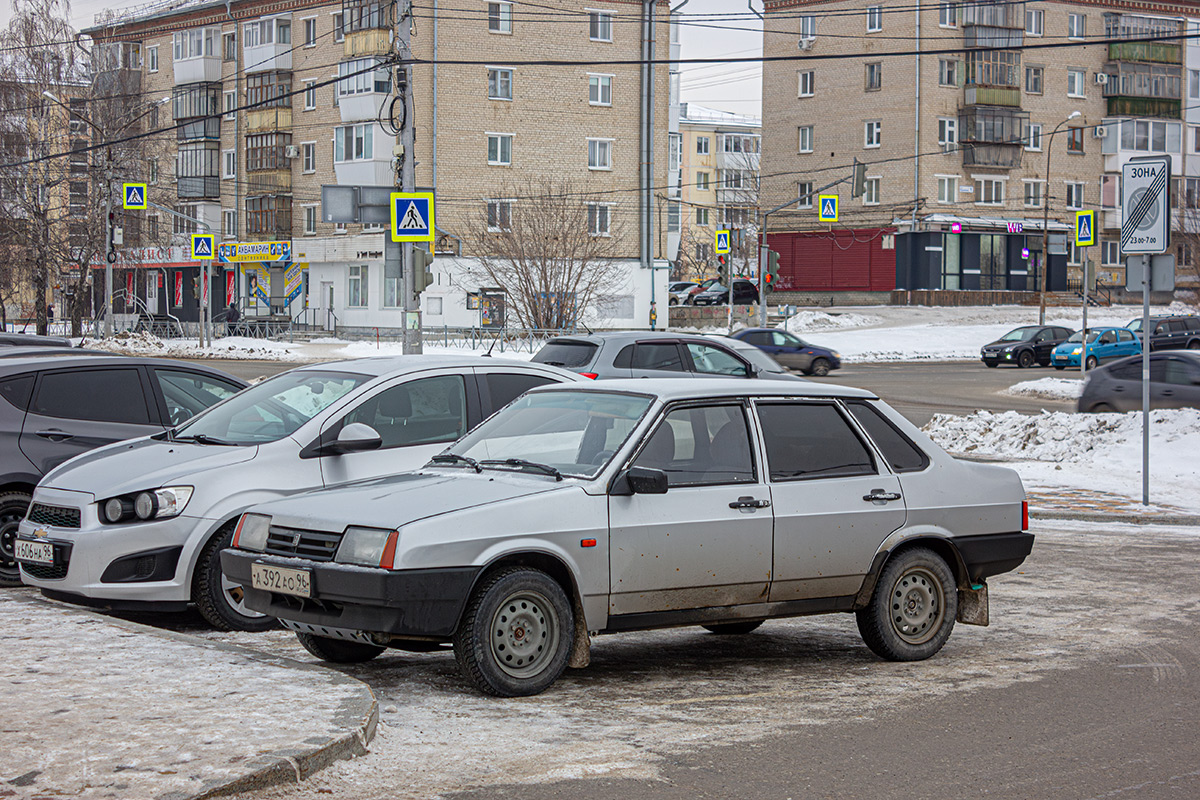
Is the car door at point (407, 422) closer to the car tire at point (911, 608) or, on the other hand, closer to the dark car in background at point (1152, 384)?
the car tire at point (911, 608)

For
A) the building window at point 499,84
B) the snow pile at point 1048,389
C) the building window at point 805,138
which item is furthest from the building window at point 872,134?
the snow pile at point 1048,389

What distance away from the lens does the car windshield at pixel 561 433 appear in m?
7.01

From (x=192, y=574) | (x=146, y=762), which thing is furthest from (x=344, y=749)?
(x=192, y=574)

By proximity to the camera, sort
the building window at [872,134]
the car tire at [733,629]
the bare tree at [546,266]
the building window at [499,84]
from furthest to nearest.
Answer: the building window at [872,134], the building window at [499,84], the bare tree at [546,266], the car tire at [733,629]

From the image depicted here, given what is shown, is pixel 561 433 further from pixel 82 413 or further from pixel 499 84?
pixel 499 84

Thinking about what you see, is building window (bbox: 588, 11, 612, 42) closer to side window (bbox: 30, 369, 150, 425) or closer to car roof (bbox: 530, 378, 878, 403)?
side window (bbox: 30, 369, 150, 425)

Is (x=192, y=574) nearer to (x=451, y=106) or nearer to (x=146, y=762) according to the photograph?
(x=146, y=762)

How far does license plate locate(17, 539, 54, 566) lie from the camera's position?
27.2ft

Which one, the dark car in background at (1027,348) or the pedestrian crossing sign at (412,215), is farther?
the dark car in background at (1027,348)

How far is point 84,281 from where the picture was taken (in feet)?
187

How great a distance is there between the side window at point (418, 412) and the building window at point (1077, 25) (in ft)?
239

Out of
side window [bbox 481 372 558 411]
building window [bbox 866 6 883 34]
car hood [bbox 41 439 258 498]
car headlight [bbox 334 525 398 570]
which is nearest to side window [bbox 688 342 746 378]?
side window [bbox 481 372 558 411]

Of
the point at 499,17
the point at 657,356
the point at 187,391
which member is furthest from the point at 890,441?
the point at 499,17

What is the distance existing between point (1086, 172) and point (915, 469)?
244ft
